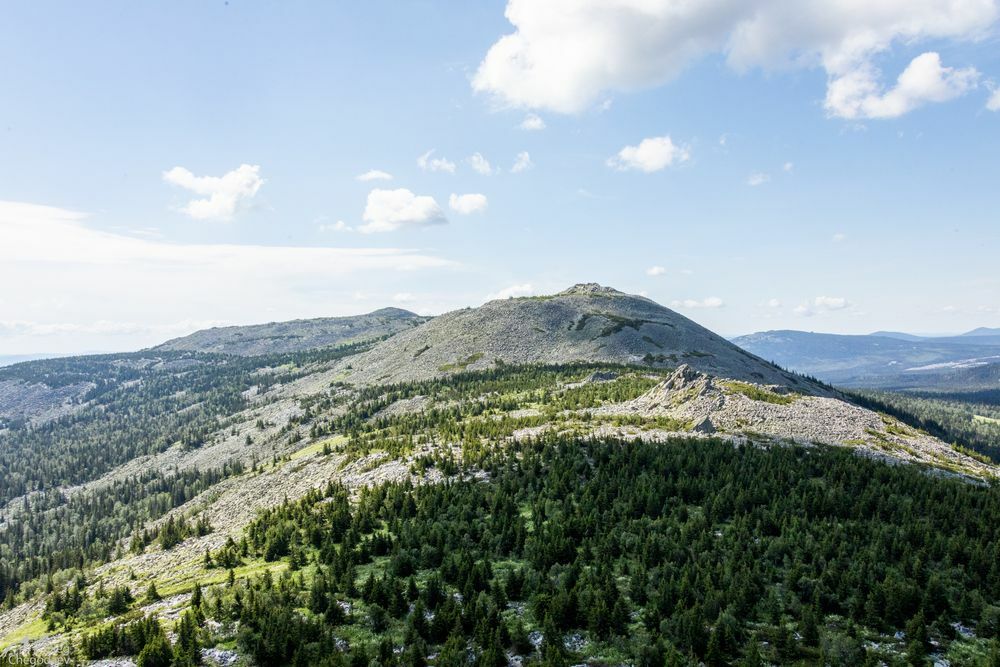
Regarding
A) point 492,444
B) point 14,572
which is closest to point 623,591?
point 492,444

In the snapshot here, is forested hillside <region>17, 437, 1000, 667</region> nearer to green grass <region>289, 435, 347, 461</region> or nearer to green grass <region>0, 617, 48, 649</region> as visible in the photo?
green grass <region>0, 617, 48, 649</region>

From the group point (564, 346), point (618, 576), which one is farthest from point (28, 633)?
point (564, 346)

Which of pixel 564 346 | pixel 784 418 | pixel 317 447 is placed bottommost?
pixel 317 447

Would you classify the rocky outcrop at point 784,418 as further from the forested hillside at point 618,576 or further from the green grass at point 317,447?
the green grass at point 317,447

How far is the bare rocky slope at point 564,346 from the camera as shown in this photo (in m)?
149

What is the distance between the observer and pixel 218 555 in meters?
44.7

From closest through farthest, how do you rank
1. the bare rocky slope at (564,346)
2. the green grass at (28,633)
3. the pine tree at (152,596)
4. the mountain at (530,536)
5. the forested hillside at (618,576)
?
the forested hillside at (618,576) → the mountain at (530,536) → the green grass at (28,633) → the pine tree at (152,596) → the bare rocky slope at (564,346)

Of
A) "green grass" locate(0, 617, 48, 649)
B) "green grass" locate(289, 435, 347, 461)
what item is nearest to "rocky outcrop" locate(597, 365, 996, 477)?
"green grass" locate(289, 435, 347, 461)

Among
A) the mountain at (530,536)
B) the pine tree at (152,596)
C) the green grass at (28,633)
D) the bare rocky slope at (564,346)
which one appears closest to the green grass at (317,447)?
the mountain at (530,536)

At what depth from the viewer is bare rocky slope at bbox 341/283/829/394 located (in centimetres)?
14888

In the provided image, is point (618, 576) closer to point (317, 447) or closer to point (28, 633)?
point (28, 633)

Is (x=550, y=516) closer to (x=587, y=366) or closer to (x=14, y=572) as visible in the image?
(x=14, y=572)

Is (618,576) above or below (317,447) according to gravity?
above

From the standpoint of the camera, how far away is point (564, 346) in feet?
543
